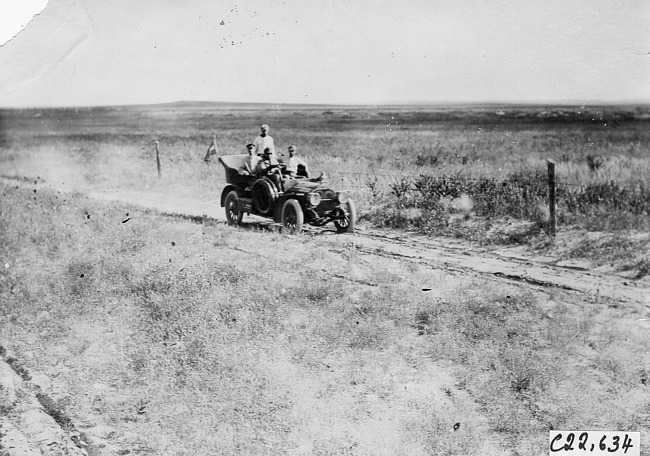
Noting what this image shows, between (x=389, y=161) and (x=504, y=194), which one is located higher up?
(x=389, y=161)

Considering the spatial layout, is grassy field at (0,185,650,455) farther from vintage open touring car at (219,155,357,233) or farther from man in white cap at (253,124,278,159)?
man in white cap at (253,124,278,159)

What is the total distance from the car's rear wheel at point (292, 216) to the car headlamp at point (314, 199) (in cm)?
17

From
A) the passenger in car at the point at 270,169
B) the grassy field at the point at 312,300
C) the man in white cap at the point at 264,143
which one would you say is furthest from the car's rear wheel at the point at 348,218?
the man in white cap at the point at 264,143

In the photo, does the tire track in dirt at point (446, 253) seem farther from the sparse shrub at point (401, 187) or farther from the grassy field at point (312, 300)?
the sparse shrub at point (401, 187)

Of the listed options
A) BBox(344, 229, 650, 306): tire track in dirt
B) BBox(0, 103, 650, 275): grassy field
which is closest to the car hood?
BBox(0, 103, 650, 275): grassy field

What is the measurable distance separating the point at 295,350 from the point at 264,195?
2851 millimetres

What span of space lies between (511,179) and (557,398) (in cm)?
345

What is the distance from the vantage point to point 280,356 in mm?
4969

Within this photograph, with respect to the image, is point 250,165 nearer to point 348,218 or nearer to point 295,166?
point 295,166

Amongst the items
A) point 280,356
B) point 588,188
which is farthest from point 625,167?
point 280,356

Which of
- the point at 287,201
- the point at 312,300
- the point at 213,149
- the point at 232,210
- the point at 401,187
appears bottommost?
the point at 312,300

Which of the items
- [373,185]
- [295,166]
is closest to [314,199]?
[295,166]

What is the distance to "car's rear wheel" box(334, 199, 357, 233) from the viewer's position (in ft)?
23.6

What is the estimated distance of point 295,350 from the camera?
16.5 feet
